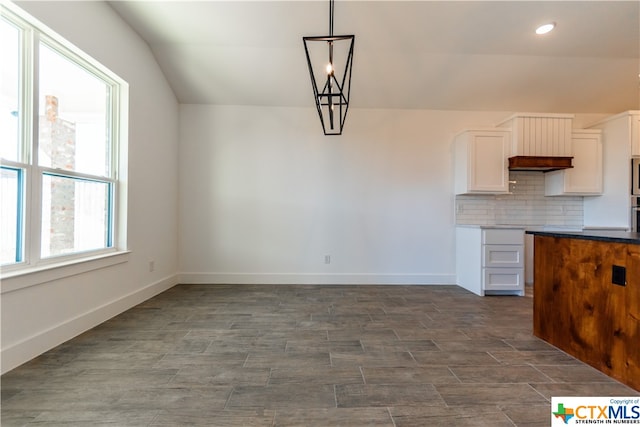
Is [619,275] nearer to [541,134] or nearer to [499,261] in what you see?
[499,261]

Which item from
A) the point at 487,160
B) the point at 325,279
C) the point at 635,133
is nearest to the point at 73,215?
the point at 325,279

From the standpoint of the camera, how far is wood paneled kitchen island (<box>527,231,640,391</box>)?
171 cm

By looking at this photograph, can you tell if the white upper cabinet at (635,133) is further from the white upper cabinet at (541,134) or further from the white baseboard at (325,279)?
the white baseboard at (325,279)

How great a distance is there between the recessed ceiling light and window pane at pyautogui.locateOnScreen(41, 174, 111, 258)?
4982mm

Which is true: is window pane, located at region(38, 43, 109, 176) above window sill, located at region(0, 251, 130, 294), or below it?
above

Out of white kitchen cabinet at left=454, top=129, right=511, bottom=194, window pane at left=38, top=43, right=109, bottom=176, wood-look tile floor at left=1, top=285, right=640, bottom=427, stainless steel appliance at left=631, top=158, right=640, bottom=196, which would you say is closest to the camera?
wood-look tile floor at left=1, top=285, right=640, bottom=427

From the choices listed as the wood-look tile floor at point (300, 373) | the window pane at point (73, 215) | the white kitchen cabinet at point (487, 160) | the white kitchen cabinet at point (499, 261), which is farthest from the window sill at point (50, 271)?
the white kitchen cabinet at point (487, 160)

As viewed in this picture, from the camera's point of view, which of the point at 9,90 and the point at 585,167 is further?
the point at 585,167

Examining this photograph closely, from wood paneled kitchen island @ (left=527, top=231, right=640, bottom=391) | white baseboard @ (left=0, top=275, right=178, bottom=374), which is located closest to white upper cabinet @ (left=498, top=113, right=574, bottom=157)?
wood paneled kitchen island @ (left=527, top=231, right=640, bottom=391)

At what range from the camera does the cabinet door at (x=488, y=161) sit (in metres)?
3.95

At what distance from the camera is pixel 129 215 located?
3.14 metres

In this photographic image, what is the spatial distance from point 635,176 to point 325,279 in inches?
178

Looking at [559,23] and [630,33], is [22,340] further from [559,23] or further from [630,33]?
[630,33]

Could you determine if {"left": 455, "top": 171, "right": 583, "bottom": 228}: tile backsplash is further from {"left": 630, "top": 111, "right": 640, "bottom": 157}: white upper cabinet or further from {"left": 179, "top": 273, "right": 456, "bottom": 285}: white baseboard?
{"left": 179, "top": 273, "right": 456, "bottom": 285}: white baseboard
